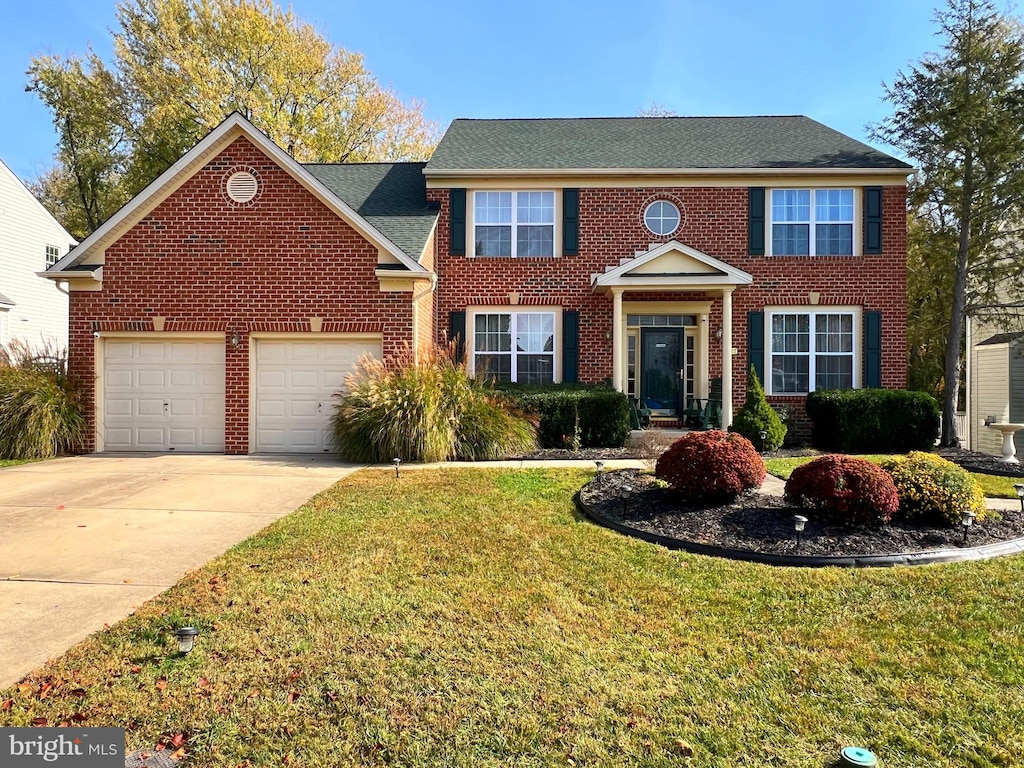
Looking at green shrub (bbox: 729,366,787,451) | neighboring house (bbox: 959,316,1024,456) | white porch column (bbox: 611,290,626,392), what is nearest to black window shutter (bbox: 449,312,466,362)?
white porch column (bbox: 611,290,626,392)

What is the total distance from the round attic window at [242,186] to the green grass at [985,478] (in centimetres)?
1034

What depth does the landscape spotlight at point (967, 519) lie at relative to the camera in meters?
5.36

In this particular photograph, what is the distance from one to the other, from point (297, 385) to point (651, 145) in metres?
10.1

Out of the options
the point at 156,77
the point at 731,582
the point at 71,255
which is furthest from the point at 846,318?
the point at 156,77

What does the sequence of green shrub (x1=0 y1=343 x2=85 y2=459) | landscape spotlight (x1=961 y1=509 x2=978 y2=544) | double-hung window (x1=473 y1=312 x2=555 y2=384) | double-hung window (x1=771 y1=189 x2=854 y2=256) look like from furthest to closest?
double-hung window (x1=473 y1=312 x2=555 y2=384)
double-hung window (x1=771 y1=189 x2=854 y2=256)
green shrub (x1=0 y1=343 x2=85 y2=459)
landscape spotlight (x1=961 y1=509 x2=978 y2=544)

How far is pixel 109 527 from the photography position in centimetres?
581

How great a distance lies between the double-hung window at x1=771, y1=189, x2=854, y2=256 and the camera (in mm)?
13266

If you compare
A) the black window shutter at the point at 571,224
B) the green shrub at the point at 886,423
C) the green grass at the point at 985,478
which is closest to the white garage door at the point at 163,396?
the black window shutter at the point at 571,224

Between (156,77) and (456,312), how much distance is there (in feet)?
58.4

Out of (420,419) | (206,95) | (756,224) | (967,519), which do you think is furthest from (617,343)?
(206,95)

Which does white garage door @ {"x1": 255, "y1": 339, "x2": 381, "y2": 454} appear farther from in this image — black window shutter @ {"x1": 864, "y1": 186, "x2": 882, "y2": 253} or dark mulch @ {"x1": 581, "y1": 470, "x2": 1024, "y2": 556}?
black window shutter @ {"x1": 864, "y1": 186, "x2": 882, "y2": 253}

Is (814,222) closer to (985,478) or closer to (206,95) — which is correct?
(985,478)

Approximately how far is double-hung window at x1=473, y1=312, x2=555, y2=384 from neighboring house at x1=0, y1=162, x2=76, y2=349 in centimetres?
1398

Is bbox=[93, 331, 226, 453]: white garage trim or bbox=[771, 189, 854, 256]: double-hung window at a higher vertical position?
bbox=[771, 189, 854, 256]: double-hung window
